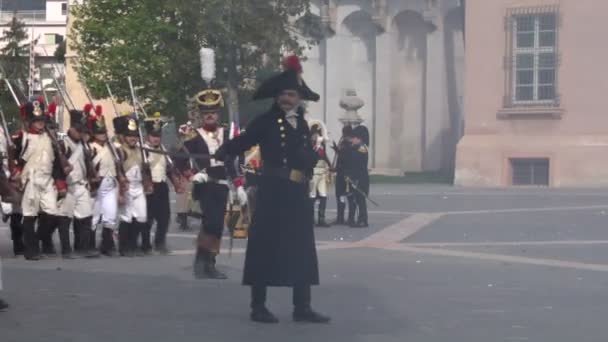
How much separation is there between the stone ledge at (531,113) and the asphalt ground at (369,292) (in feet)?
47.7

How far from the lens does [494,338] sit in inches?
374

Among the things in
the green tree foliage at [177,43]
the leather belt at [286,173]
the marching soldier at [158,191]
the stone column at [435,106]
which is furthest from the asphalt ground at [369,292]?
the stone column at [435,106]

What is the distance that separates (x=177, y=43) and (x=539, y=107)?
12.5 metres

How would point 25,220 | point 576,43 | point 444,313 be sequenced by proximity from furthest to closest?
point 576,43 < point 25,220 < point 444,313

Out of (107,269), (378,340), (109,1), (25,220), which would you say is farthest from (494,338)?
(109,1)

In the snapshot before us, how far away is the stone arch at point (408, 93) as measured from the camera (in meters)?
51.6

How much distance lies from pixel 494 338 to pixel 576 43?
26069 millimetres

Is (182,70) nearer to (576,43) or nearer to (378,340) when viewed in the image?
(576,43)

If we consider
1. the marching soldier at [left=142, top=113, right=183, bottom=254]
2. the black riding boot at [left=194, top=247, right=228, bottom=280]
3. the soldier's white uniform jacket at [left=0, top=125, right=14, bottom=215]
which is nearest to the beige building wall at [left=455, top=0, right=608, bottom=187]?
the marching soldier at [left=142, top=113, right=183, bottom=254]

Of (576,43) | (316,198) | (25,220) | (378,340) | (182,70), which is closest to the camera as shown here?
(378,340)

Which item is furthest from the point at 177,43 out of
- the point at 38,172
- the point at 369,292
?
the point at 369,292

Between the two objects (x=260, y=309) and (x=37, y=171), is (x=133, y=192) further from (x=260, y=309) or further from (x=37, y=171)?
(x=260, y=309)

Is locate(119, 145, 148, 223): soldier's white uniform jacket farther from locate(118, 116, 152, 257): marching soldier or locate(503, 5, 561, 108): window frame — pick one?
locate(503, 5, 561, 108): window frame

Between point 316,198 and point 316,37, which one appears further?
point 316,37
